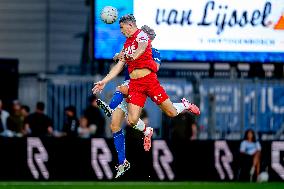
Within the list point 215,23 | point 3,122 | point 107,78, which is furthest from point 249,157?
point 107,78

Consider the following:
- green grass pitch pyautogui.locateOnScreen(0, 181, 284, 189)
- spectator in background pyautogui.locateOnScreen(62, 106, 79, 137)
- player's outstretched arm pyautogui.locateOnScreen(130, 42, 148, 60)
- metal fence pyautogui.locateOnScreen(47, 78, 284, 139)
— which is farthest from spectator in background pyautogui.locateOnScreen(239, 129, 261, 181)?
player's outstretched arm pyautogui.locateOnScreen(130, 42, 148, 60)

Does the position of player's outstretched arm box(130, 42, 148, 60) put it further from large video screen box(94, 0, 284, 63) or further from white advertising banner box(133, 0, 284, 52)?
white advertising banner box(133, 0, 284, 52)

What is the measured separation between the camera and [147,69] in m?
17.5

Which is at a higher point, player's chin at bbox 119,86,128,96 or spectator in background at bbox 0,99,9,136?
player's chin at bbox 119,86,128,96

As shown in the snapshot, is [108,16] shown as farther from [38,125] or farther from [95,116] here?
[95,116]

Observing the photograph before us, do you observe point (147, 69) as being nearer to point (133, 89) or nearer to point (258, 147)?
point (133, 89)

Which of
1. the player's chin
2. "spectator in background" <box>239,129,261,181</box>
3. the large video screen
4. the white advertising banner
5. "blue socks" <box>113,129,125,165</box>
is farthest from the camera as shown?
the white advertising banner

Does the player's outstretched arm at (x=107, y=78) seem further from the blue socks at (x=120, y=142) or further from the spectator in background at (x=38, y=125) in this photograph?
the spectator in background at (x=38, y=125)

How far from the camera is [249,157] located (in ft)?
82.6

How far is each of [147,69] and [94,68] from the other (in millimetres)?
14460

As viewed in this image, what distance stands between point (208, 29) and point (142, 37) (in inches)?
403

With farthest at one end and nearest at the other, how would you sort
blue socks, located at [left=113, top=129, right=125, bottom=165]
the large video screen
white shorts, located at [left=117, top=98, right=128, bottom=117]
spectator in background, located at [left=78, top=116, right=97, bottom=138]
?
the large video screen
spectator in background, located at [left=78, top=116, right=97, bottom=138]
blue socks, located at [left=113, top=129, right=125, bottom=165]
white shorts, located at [left=117, top=98, right=128, bottom=117]

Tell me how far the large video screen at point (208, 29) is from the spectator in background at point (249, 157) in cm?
278

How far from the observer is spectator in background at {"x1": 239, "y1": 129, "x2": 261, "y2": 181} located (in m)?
25.1
